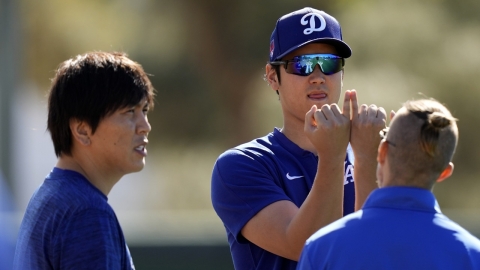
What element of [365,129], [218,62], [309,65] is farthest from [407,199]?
[218,62]

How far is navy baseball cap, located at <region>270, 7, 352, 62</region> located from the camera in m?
3.29

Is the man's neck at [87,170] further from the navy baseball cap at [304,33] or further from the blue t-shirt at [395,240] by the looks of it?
the navy baseball cap at [304,33]

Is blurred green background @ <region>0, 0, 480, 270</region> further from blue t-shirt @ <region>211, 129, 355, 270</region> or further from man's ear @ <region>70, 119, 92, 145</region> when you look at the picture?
man's ear @ <region>70, 119, 92, 145</region>

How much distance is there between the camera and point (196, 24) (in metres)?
16.0

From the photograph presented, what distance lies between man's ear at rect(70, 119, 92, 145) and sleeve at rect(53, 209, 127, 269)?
341 millimetres

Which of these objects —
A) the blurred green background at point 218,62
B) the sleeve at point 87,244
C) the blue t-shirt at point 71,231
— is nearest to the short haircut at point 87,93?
the blue t-shirt at point 71,231

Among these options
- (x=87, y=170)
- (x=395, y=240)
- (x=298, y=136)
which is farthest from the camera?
(x=298, y=136)

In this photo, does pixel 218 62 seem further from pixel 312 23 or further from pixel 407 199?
pixel 407 199

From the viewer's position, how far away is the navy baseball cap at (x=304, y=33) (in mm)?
3295

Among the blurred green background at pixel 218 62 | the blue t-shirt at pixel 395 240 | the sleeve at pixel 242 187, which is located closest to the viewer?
the blue t-shirt at pixel 395 240

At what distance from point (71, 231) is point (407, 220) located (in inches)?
42.7

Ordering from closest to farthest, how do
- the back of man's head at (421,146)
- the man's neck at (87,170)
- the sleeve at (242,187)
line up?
1. the back of man's head at (421,146)
2. the man's neck at (87,170)
3. the sleeve at (242,187)

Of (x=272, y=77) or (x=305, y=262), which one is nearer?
(x=305, y=262)

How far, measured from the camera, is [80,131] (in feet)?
9.05
